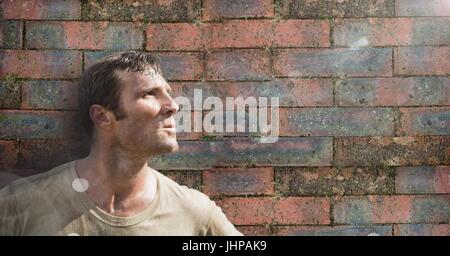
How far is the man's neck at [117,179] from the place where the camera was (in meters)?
1.80

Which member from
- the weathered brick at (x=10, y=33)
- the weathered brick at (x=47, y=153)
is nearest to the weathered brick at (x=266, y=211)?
the weathered brick at (x=47, y=153)

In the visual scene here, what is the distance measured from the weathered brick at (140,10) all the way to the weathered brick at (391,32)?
17.9 inches

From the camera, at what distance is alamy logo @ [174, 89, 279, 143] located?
73.6 inches

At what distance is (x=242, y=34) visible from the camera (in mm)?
1883

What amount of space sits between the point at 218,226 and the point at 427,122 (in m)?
0.71

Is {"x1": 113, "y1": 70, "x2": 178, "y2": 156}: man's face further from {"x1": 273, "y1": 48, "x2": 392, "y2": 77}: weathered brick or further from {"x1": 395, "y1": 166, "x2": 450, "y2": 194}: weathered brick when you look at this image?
{"x1": 395, "y1": 166, "x2": 450, "y2": 194}: weathered brick

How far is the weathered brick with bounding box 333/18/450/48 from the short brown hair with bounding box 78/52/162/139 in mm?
586

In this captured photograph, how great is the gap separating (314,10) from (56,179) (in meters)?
0.93

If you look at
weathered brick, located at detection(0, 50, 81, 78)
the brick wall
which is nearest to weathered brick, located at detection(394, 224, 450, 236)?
the brick wall

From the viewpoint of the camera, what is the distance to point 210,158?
1.87 meters


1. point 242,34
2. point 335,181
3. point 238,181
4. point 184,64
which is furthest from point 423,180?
point 184,64

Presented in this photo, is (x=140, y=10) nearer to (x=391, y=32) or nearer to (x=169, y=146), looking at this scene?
(x=169, y=146)

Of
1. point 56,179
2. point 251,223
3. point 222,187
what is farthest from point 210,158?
point 56,179
